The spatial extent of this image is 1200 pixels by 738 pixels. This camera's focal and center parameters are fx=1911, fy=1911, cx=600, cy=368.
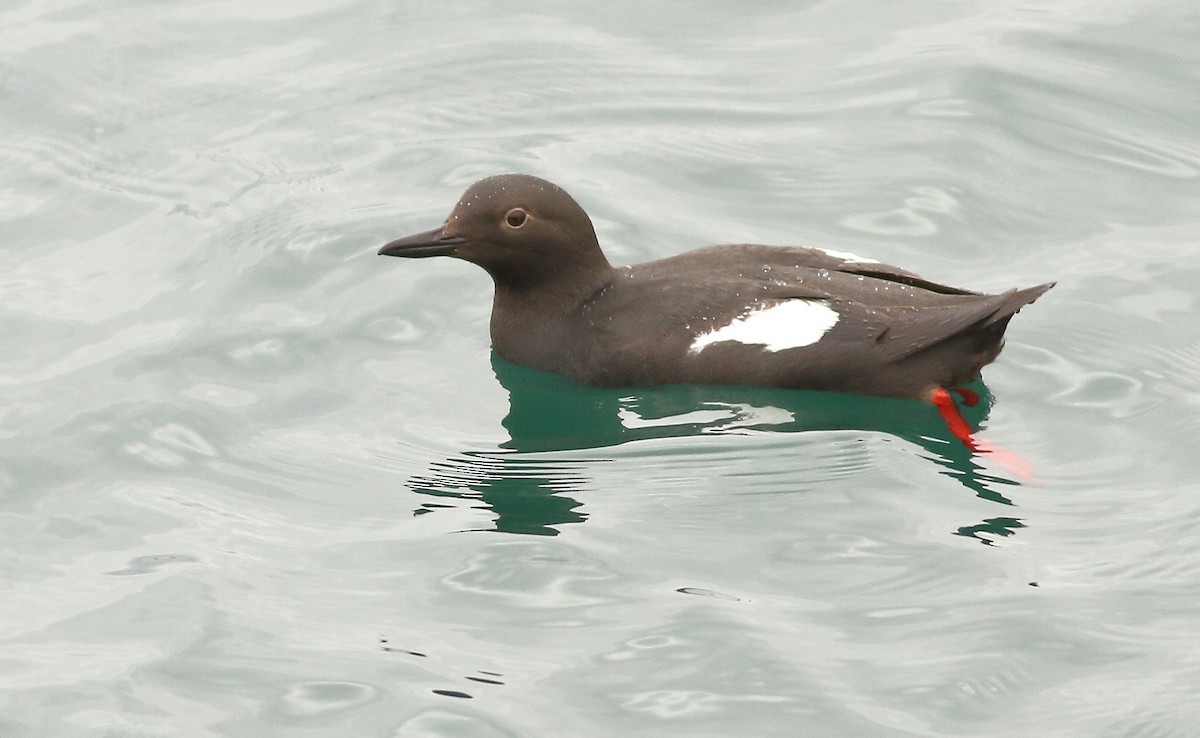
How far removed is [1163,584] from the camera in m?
6.91

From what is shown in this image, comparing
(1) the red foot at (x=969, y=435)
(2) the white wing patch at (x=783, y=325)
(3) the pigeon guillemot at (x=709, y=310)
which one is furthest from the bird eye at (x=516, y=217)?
(1) the red foot at (x=969, y=435)

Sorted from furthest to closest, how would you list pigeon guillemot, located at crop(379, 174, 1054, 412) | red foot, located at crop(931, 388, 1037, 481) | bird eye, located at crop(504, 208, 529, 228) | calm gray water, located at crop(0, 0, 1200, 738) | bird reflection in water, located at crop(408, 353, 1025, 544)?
bird eye, located at crop(504, 208, 529, 228)
pigeon guillemot, located at crop(379, 174, 1054, 412)
red foot, located at crop(931, 388, 1037, 481)
bird reflection in water, located at crop(408, 353, 1025, 544)
calm gray water, located at crop(0, 0, 1200, 738)

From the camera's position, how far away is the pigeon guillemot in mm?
8133

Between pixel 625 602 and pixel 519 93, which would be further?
pixel 519 93

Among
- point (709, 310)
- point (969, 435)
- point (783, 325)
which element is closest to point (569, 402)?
point (709, 310)

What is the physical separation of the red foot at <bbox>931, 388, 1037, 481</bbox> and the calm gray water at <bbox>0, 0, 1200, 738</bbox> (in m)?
0.08

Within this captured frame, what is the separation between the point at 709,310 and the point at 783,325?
34 centimetres

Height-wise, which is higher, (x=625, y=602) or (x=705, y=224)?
(x=705, y=224)

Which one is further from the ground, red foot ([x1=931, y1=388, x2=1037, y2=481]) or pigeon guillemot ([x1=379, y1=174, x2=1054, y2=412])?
pigeon guillemot ([x1=379, y1=174, x2=1054, y2=412])

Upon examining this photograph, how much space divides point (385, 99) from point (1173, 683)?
21.2ft

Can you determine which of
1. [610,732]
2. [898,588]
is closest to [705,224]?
[898,588]


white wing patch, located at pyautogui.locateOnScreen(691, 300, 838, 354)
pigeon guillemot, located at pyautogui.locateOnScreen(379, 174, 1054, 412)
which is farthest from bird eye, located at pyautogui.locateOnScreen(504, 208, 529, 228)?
white wing patch, located at pyautogui.locateOnScreen(691, 300, 838, 354)

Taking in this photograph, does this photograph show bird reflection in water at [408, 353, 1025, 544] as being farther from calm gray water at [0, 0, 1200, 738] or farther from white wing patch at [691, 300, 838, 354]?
white wing patch at [691, 300, 838, 354]

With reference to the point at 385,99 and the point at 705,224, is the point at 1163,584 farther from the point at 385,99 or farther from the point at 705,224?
the point at 385,99
